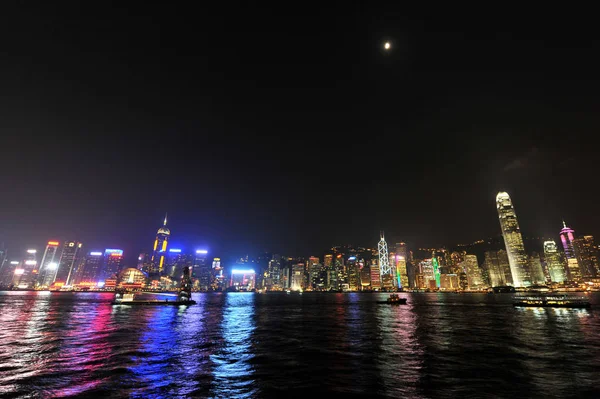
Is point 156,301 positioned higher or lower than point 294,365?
higher

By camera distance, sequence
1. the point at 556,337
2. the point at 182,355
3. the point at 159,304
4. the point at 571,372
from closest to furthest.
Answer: the point at 571,372 < the point at 182,355 < the point at 556,337 < the point at 159,304

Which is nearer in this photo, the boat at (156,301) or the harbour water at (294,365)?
the harbour water at (294,365)

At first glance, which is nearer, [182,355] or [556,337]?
[182,355]

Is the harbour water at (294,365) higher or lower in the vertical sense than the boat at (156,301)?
lower

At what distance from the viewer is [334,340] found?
3550 centimetres

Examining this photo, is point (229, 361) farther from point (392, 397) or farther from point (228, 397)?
point (392, 397)

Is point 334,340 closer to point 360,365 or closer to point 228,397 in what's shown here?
point 360,365

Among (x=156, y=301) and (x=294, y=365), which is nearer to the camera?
(x=294, y=365)

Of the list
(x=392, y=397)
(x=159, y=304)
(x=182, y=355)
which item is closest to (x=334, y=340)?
(x=182, y=355)

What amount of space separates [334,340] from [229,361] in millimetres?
15323

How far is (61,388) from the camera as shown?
17.4 metres

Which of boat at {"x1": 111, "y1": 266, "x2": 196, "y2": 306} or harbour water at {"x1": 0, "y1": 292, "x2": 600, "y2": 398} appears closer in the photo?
harbour water at {"x1": 0, "y1": 292, "x2": 600, "y2": 398}

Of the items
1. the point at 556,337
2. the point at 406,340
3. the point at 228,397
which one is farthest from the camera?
the point at 556,337

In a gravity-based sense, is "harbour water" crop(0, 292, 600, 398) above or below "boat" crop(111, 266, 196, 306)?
below
